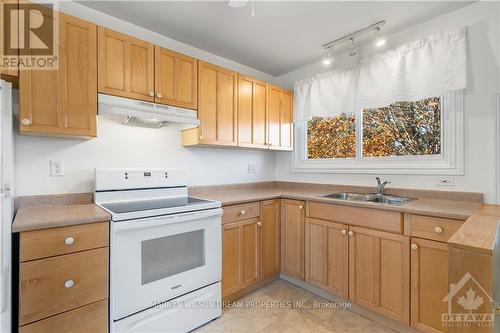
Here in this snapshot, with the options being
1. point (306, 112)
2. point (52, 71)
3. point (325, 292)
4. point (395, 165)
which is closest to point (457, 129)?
point (395, 165)

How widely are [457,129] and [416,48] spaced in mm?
773

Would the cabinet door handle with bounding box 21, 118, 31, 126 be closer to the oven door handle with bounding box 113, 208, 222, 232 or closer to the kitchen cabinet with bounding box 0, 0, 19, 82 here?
the kitchen cabinet with bounding box 0, 0, 19, 82

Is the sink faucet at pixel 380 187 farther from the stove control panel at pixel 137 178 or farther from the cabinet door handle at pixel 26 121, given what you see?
the cabinet door handle at pixel 26 121

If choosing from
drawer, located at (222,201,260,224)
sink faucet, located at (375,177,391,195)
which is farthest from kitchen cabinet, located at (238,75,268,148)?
sink faucet, located at (375,177,391,195)

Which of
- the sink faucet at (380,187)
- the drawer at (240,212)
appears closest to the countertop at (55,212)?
the drawer at (240,212)

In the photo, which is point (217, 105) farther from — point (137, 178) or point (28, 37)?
point (28, 37)

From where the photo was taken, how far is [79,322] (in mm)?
1381

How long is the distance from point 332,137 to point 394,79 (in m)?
0.90

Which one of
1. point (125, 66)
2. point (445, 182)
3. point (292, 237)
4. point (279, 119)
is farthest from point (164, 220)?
point (445, 182)

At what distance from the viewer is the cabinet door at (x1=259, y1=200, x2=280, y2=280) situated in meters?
2.41

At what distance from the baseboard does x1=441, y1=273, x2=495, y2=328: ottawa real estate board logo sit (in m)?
1.20

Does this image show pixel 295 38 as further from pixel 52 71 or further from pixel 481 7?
pixel 52 71

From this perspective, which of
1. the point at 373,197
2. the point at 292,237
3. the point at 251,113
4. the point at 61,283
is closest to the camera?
the point at 61,283

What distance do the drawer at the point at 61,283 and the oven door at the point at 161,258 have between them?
8 centimetres
